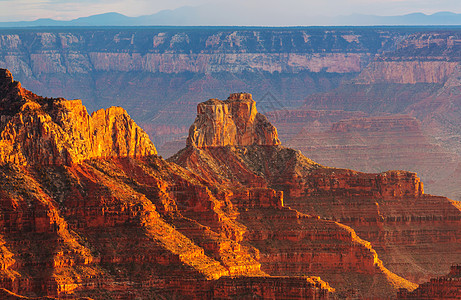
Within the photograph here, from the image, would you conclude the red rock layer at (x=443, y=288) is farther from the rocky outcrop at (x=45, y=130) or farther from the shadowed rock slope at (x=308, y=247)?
the rocky outcrop at (x=45, y=130)

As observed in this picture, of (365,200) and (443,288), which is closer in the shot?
(443,288)

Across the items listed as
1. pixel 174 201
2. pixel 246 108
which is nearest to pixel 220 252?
pixel 174 201

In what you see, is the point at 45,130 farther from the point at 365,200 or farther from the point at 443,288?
the point at 365,200

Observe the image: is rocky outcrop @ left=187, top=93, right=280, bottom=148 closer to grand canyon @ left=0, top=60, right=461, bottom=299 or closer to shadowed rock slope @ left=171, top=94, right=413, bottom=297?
grand canyon @ left=0, top=60, right=461, bottom=299

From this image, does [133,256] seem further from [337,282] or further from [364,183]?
[364,183]

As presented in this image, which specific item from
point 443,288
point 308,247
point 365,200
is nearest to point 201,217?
point 308,247

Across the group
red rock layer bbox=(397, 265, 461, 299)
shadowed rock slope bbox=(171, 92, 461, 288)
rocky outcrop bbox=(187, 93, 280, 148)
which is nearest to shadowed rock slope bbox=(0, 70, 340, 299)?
red rock layer bbox=(397, 265, 461, 299)
